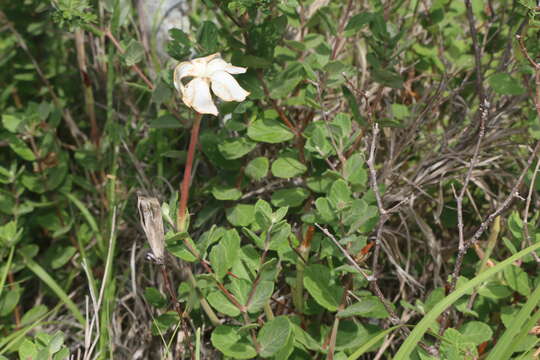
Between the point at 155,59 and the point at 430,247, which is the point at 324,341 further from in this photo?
the point at 155,59

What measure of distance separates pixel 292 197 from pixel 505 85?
0.72m

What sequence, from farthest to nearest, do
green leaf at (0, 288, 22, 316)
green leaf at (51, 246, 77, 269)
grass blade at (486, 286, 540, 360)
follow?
green leaf at (51, 246, 77, 269), green leaf at (0, 288, 22, 316), grass blade at (486, 286, 540, 360)

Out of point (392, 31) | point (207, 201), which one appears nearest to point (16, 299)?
point (207, 201)

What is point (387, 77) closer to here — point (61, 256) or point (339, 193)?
point (339, 193)

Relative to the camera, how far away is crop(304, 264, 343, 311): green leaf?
1.62 m

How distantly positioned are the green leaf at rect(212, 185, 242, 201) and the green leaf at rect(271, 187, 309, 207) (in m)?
0.12

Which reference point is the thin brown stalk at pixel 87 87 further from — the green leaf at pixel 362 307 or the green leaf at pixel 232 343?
the green leaf at pixel 362 307

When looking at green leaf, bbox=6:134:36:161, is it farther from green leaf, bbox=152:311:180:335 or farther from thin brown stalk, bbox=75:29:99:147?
green leaf, bbox=152:311:180:335

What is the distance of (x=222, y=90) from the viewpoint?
138 centimetres

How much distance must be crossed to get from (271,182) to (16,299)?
2.85 ft

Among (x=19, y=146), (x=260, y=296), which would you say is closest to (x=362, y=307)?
(x=260, y=296)

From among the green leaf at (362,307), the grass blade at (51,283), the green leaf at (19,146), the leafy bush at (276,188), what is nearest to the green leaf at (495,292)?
the leafy bush at (276,188)

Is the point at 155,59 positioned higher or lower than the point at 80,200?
higher

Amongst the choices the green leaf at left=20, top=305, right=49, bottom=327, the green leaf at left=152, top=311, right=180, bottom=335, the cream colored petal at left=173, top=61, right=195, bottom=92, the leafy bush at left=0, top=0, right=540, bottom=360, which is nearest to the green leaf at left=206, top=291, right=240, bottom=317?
the leafy bush at left=0, top=0, right=540, bottom=360
